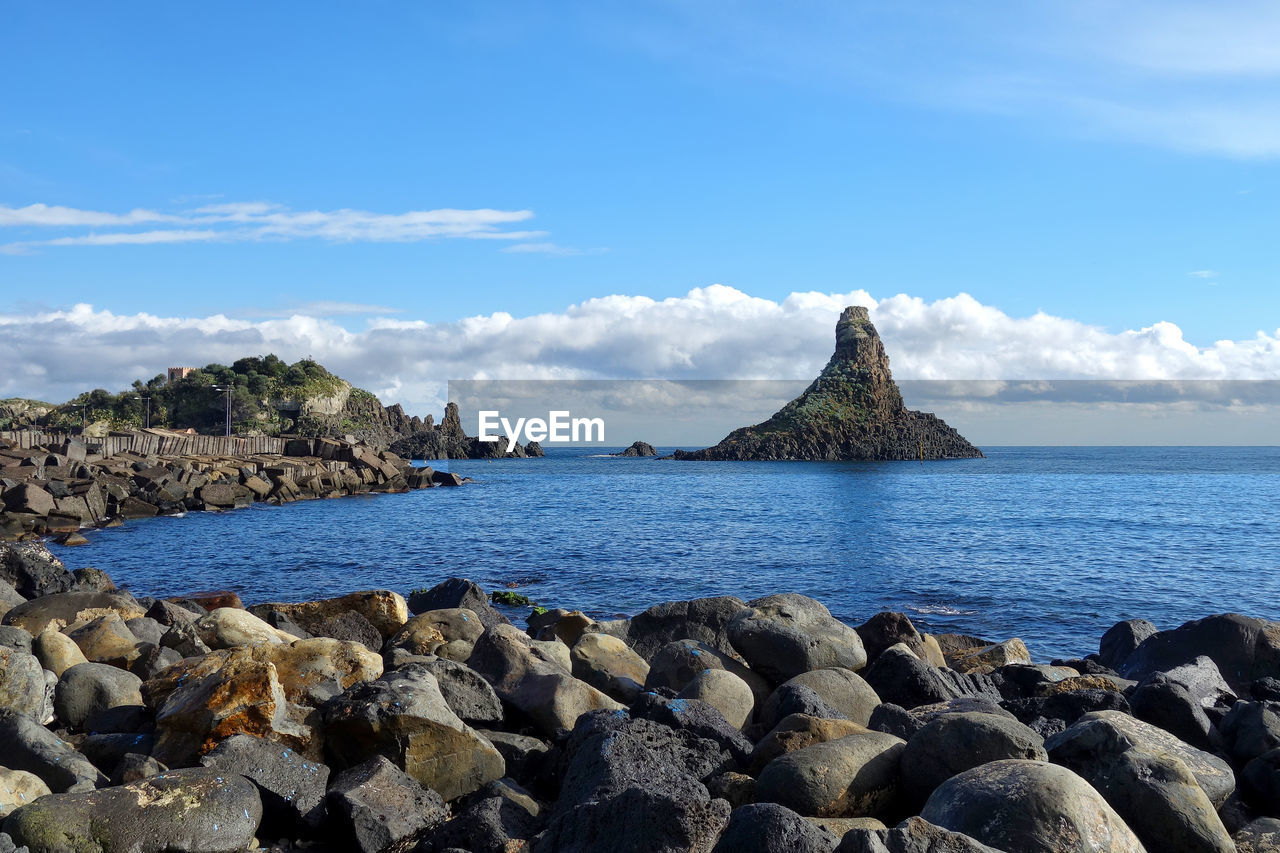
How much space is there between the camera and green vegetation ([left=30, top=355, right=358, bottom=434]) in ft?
421

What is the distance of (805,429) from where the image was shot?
140 m

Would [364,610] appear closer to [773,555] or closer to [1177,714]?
[1177,714]

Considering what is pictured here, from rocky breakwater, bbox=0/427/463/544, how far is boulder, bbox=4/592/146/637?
22370 millimetres

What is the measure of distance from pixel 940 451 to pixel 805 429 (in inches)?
1024

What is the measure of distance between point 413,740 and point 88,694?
361cm

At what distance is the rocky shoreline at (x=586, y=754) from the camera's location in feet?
17.6

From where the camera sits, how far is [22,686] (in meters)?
7.87

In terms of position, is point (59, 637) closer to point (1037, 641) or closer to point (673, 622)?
point (673, 622)

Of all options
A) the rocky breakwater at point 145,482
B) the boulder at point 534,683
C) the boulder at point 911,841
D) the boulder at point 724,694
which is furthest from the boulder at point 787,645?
the rocky breakwater at point 145,482

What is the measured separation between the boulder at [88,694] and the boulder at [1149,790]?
26.2 ft

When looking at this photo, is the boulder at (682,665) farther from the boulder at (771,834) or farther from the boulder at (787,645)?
the boulder at (771,834)

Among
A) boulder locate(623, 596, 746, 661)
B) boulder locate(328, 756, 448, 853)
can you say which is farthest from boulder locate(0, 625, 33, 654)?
boulder locate(623, 596, 746, 661)

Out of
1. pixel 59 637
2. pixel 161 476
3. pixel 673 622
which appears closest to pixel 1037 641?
pixel 673 622

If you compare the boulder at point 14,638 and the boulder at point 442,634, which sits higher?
the boulder at point 14,638
